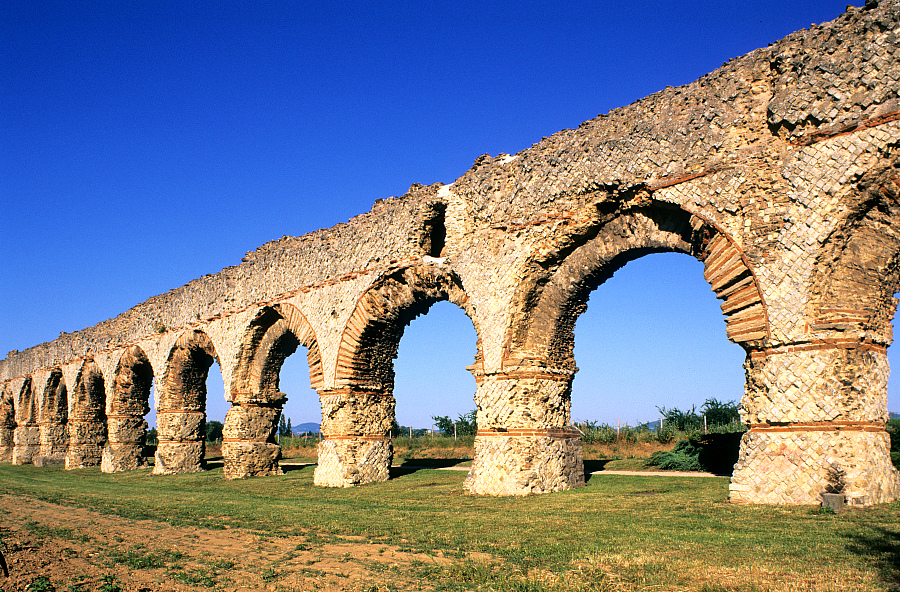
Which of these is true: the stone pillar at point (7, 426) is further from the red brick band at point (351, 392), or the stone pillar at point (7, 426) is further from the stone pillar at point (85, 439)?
the red brick band at point (351, 392)

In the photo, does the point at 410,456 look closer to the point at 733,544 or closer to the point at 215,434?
the point at 733,544

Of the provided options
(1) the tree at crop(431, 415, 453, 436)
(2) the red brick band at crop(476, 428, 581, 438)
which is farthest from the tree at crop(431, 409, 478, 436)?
(2) the red brick band at crop(476, 428, 581, 438)

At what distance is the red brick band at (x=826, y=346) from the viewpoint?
20.7 feet

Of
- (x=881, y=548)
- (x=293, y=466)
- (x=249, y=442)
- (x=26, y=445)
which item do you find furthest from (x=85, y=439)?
(x=881, y=548)

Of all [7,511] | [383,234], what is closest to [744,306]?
[383,234]

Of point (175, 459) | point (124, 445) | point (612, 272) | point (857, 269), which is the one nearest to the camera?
point (857, 269)

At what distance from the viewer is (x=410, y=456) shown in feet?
64.7

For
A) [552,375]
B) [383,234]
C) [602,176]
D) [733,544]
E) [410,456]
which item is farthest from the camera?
[410,456]

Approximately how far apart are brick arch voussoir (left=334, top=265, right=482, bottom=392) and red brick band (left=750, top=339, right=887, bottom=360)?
5.19m

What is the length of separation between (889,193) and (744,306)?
5.39 feet

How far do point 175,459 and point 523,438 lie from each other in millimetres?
10795

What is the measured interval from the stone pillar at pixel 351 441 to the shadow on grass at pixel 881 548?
Answer: 8051 millimetres

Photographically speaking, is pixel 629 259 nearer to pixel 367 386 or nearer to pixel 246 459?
pixel 367 386

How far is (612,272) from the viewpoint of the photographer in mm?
9031
